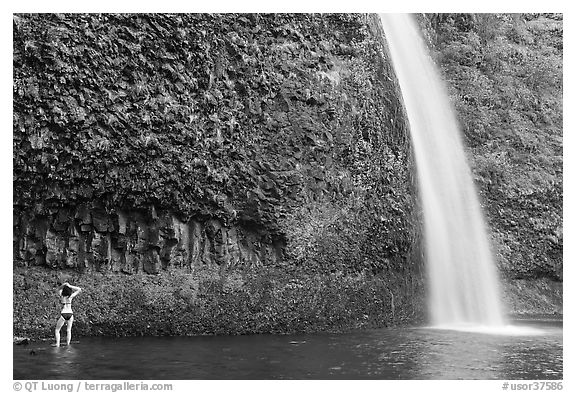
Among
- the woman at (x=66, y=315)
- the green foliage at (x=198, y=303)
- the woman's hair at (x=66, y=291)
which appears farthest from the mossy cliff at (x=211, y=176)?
the woman at (x=66, y=315)

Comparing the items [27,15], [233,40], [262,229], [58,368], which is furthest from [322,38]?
[58,368]

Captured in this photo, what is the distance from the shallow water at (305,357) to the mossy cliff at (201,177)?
986 millimetres

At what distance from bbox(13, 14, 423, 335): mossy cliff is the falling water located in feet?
3.92

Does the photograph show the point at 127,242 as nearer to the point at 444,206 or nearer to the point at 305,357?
the point at 305,357

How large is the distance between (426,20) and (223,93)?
31.3ft

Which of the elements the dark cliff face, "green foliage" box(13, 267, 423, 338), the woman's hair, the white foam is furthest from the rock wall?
the white foam

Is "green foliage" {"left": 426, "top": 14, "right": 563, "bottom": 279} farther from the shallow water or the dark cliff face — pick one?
the shallow water

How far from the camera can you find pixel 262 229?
1377 cm

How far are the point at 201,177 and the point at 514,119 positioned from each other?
10.9 meters

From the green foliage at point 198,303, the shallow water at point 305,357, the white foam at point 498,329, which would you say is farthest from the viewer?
the white foam at point 498,329

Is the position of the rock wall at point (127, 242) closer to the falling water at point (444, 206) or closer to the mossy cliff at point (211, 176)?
the mossy cliff at point (211, 176)

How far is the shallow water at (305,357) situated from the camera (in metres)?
8.88

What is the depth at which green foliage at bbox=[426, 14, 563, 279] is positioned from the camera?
758 inches

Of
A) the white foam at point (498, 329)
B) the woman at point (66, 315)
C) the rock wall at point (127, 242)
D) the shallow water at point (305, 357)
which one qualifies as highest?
the rock wall at point (127, 242)
